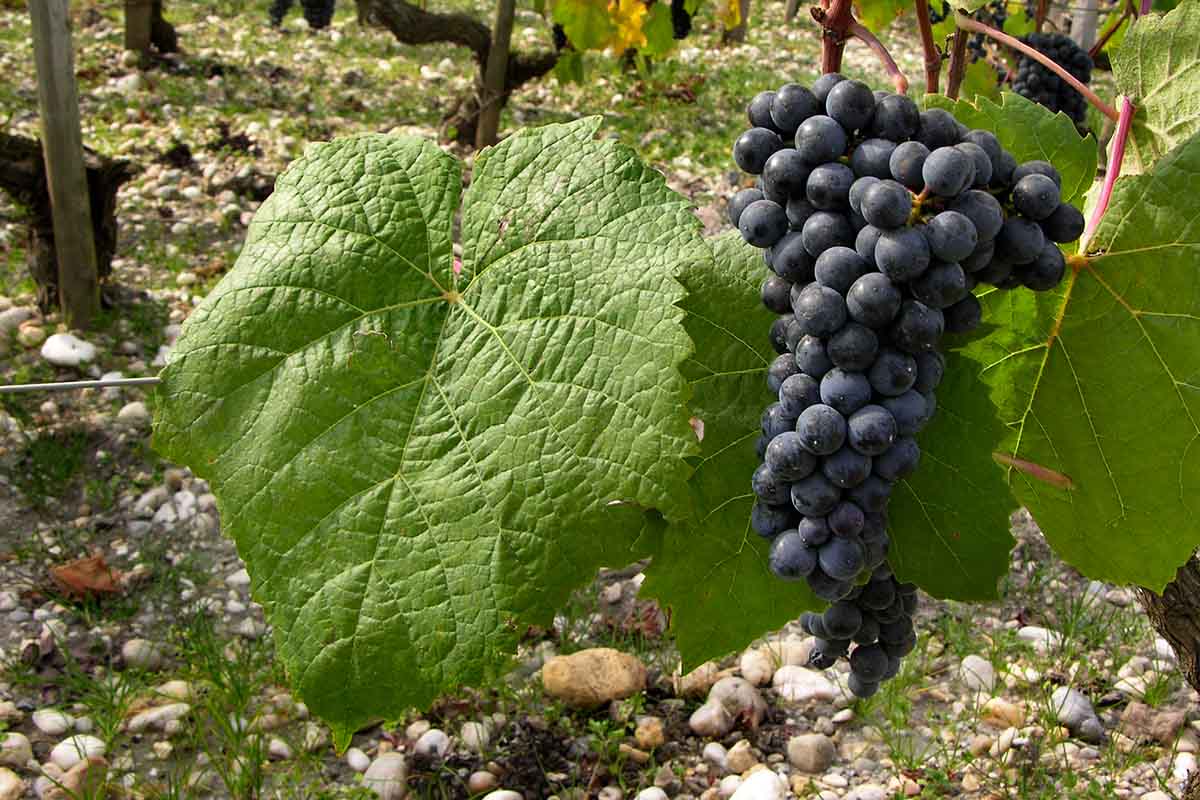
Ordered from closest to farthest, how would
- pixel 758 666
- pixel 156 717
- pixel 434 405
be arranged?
pixel 434 405 < pixel 156 717 < pixel 758 666

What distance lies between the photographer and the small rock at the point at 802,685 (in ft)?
10.4

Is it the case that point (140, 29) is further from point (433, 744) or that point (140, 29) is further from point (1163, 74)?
point (1163, 74)

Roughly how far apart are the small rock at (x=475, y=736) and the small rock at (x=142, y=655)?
979 mm

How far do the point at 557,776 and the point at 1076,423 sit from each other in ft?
6.62

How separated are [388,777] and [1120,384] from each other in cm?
221

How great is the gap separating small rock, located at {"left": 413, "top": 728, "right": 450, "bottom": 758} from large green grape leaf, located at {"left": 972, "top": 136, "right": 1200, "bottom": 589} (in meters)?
2.10

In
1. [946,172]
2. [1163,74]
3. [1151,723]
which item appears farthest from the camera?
[1151,723]

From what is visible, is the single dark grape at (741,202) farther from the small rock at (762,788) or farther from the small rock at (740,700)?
the small rock at (740,700)

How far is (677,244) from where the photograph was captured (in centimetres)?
110

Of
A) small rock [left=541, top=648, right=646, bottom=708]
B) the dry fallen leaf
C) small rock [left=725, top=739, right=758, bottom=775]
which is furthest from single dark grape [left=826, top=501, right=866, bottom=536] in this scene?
the dry fallen leaf

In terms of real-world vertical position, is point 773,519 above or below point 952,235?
below

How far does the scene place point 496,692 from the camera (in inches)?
126

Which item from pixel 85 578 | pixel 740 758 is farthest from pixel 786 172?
pixel 85 578

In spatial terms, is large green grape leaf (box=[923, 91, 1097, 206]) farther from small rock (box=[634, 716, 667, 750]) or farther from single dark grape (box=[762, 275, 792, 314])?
small rock (box=[634, 716, 667, 750])
